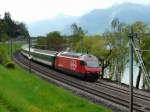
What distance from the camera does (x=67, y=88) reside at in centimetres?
4825

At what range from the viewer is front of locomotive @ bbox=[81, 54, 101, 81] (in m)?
54.4

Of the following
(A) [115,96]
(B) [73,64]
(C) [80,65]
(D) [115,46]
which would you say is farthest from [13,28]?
(A) [115,96]

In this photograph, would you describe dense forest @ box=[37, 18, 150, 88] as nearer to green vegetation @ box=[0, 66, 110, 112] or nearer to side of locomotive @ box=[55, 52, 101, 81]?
side of locomotive @ box=[55, 52, 101, 81]

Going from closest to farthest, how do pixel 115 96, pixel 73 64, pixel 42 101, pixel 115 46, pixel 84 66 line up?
pixel 42 101
pixel 115 96
pixel 84 66
pixel 73 64
pixel 115 46

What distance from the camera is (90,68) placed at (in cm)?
5503

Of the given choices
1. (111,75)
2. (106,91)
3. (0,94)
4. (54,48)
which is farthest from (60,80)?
(54,48)

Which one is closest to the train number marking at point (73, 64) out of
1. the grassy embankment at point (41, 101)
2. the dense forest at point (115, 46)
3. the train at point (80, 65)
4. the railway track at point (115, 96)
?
the train at point (80, 65)

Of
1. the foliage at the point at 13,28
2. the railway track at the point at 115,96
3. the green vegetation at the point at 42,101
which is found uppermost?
the foliage at the point at 13,28

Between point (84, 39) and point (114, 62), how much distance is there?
1713cm

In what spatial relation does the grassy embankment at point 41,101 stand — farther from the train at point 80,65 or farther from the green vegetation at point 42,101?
the train at point 80,65

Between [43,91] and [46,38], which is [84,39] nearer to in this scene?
[46,38]

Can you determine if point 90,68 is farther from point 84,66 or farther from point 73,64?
point 73,64

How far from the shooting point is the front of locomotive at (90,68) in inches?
2142

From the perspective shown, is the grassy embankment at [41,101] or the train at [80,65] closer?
the grassy embankment at [41,101]
